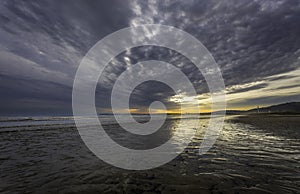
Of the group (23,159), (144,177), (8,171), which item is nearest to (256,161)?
(144,177)

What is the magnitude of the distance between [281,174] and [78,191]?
223 inches

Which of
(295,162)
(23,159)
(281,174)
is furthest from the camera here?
(23,159)

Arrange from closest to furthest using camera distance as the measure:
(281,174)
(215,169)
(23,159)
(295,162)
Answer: (281,174), (215,169), (295,162), (23,159)

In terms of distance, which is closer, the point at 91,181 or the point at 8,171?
the point at 91,181

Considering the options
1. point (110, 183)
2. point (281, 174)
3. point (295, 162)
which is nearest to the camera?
point (110, 183)

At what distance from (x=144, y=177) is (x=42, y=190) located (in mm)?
2626

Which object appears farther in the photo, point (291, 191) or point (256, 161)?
point (256, 161)

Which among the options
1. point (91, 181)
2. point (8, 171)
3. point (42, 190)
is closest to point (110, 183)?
point (91, 181)

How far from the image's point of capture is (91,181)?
4387mm

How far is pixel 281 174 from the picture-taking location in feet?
15.0

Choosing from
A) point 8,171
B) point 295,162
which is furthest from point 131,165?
point 295,162

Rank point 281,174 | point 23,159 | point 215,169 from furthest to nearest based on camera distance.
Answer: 1. point 23,159
2. point 215,169
3. point 281,174

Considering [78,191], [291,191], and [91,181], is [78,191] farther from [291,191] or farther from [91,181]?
[291,191]

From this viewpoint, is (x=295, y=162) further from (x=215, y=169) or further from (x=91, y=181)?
(x=91, y=181)
